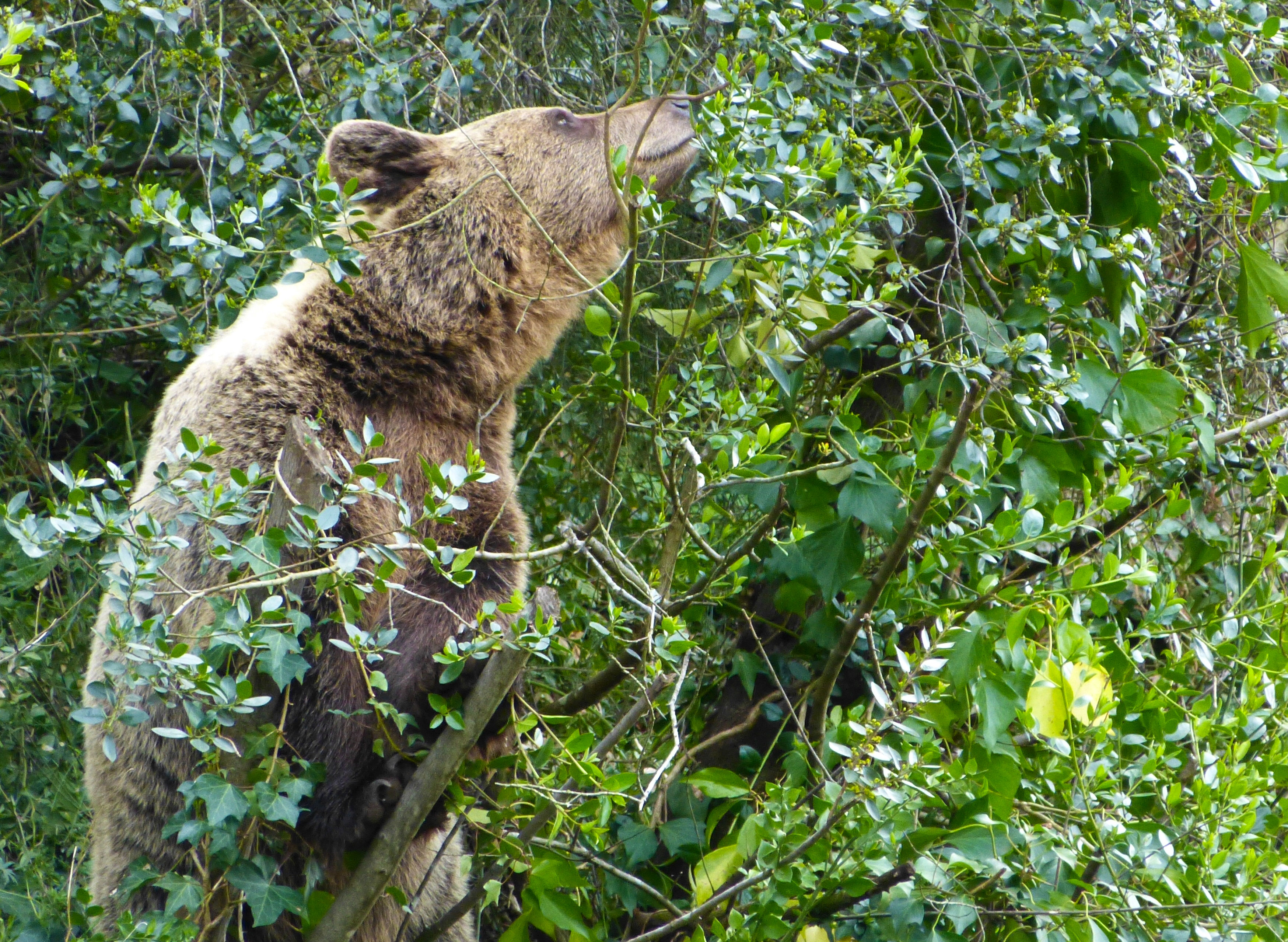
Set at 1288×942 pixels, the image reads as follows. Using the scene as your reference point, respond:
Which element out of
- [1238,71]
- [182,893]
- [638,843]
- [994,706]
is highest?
[1238,71]

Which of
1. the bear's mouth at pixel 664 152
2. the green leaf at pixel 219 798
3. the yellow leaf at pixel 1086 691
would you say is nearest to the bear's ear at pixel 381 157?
the bear's mouth at pixel 664 152

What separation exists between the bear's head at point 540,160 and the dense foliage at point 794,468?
0.17 metres

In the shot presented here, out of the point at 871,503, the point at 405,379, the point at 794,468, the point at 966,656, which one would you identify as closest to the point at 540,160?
the point at 405,379

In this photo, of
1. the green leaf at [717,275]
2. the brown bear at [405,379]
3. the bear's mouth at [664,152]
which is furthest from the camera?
the bear's mouth at [664,152]

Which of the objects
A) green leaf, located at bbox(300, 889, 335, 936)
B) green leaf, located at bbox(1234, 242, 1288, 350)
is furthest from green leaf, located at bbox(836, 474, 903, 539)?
green leaf, located at bbox(300, 889, 335, 936)

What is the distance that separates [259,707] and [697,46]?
2.52 metres

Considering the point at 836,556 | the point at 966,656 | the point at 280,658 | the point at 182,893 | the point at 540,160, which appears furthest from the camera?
the point at 540,160

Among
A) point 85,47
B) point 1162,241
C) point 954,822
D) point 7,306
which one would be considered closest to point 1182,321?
point 1162,241

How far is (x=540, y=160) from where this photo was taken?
12.6 feet

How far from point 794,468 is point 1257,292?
1.32 metres

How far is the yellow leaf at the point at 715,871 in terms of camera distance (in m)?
2.72

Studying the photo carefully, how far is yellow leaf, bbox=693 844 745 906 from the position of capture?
2723 mm

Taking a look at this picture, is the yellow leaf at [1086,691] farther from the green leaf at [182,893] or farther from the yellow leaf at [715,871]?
the green leaf at [182,893]

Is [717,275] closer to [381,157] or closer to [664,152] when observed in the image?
[664,152]
